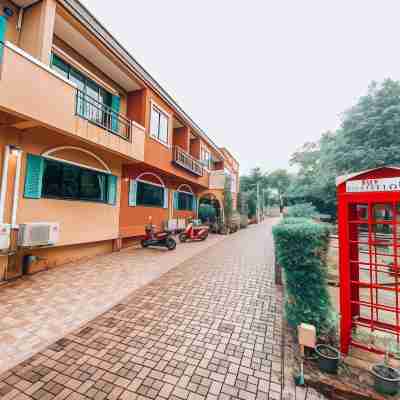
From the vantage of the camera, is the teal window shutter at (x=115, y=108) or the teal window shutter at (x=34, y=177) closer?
the teal window shutter at (x=34, y=177)

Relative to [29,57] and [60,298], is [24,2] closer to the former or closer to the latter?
[29,57]

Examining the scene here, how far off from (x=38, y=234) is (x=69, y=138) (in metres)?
2.83

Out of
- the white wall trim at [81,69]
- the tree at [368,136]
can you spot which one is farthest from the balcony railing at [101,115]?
the tree at [368,136]

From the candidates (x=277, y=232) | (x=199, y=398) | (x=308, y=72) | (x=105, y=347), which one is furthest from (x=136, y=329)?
(x=308, y=72)

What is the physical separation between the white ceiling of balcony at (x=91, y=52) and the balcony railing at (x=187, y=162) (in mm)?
3667

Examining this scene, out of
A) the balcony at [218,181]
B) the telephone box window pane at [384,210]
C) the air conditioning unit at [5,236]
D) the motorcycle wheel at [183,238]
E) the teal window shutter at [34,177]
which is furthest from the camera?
the balcony at [218,181]

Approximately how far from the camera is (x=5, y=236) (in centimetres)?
458

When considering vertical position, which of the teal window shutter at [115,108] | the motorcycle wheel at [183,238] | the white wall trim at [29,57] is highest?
the teal window shutter at [115,108]

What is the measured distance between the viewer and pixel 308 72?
13094 millimetres

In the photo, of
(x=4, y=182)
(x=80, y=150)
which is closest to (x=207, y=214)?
(x=80, y=150)

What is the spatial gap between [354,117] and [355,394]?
52.3 feet

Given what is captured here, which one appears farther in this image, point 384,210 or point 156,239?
point 384,210

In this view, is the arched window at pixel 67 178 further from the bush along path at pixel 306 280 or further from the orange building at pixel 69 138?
the bush along path at pixel 306 280

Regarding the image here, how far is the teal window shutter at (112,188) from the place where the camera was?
771cm
